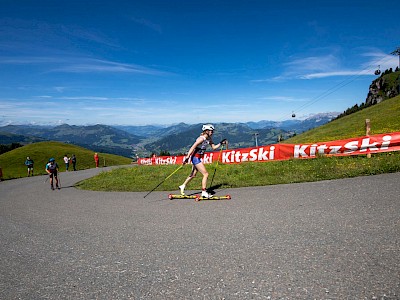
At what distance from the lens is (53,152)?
90875mm

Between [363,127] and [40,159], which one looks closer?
[363,127]

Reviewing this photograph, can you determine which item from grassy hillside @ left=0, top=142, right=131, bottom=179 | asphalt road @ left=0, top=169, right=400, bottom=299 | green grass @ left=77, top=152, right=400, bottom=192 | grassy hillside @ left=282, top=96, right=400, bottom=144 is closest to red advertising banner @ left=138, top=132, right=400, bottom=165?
green grass @ left=77, top=152, right=400, bottom=192

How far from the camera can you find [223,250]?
483 centimetres

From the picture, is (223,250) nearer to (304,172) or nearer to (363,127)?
(304,172)

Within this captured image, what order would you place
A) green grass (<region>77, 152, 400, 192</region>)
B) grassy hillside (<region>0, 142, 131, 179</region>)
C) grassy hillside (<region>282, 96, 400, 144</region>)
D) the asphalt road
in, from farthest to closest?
grassy hillside (<region>0, 142, 131, 179</region>) → grassy hillside (<region>282, 96, 400, 144</region>) → green grass (<region>77, 152, 400, 192</region>) → the asphalt road

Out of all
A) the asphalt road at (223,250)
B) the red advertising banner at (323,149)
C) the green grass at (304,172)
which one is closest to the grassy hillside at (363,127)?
the red advertising banner at (323,149)

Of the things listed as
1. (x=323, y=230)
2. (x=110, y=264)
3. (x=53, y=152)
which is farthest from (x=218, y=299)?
(x=53, y=152)

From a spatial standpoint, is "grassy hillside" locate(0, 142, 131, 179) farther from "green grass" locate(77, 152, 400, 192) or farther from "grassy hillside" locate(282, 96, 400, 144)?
"green grass" locate(77, 152, 400, 192)

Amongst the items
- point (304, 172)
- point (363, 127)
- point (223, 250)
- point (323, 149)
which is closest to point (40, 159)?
point (363, 127)

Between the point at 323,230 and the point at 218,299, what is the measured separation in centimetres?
306

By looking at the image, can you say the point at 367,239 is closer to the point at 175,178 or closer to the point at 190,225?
the point at 190,225

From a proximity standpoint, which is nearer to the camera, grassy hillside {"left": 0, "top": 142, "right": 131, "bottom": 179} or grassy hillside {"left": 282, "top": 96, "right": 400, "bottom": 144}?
grassy hillside {"left": 282, "top": 96, "right": 400, "bottom": 144}

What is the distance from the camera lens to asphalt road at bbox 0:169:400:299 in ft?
11.7

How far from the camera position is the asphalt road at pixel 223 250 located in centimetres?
355
